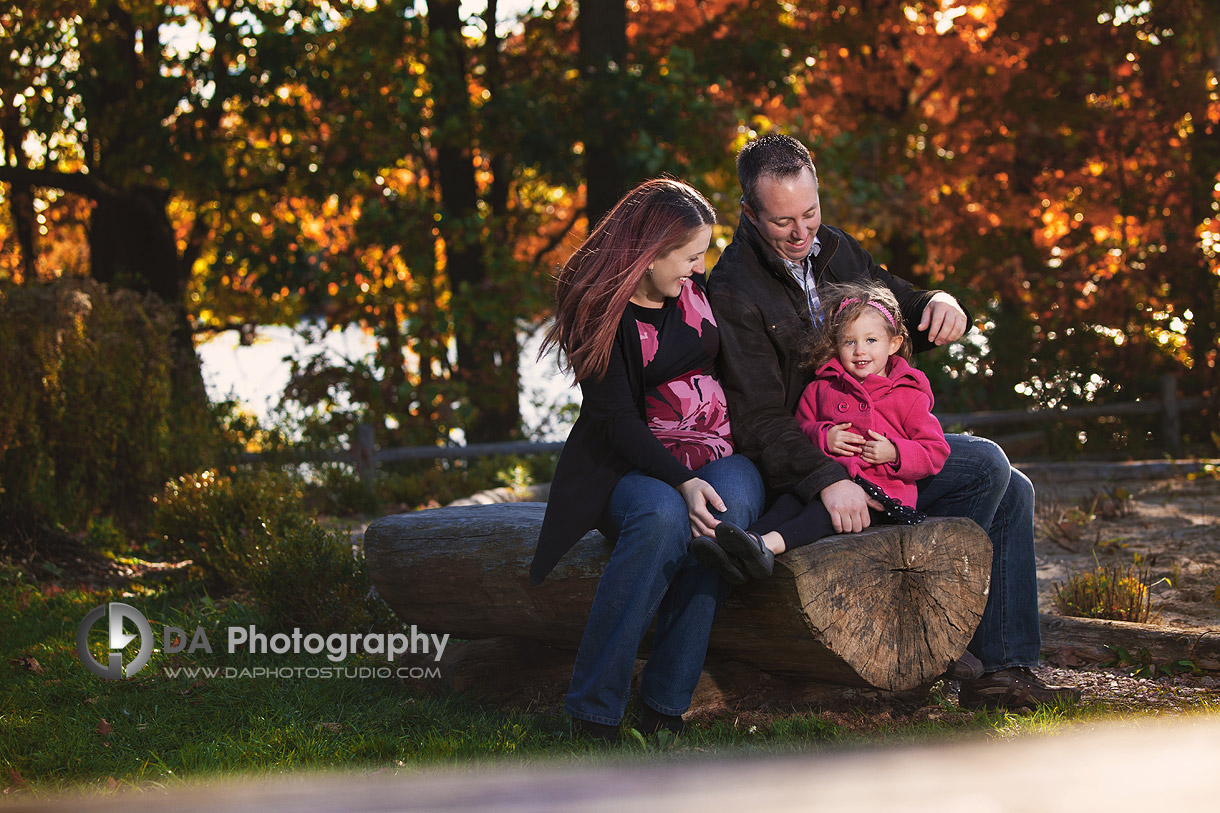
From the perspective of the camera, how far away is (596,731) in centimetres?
313

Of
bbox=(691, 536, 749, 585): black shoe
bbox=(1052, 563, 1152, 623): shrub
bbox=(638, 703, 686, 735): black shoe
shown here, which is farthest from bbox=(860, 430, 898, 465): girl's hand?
bbox=(1052, 563, 1152, 623): shrub

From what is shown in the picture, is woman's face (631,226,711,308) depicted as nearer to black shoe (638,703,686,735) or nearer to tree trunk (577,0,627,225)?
black shoe (638,703,686,735)

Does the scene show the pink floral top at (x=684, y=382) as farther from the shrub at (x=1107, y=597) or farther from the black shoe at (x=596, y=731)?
the shrub at (x=1107, y=597)

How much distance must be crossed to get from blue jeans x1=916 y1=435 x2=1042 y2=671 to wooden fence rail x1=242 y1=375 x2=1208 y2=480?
5090mm

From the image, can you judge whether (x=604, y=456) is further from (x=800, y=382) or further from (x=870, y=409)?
(x=870, y=409)

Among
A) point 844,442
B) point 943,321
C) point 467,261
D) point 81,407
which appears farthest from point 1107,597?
point 467,261

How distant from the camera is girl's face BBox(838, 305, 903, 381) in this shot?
11.2 ft

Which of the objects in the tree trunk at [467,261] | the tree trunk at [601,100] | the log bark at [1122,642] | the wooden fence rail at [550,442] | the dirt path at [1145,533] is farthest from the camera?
the tree trunk at [467,261]

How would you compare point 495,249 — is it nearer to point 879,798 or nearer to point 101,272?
point 101,272

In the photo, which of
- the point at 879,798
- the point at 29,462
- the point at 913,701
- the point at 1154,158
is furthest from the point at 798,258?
the point at 1154,158

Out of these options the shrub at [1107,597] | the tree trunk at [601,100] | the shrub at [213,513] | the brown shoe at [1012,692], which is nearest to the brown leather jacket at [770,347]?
the brown shoe at [1012,692]

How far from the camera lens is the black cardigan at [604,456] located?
3305mm

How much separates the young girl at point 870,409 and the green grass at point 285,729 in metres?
0.67

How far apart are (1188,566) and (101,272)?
10715 millimetres
